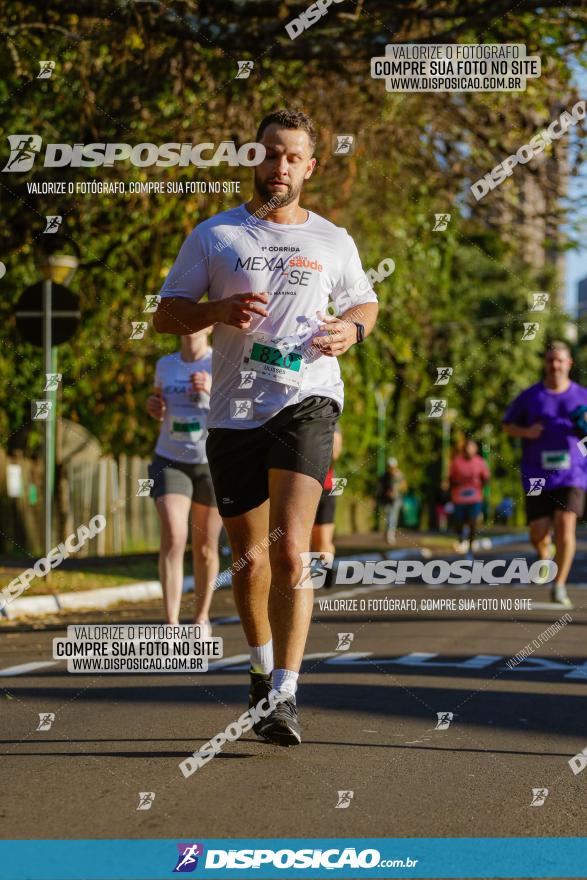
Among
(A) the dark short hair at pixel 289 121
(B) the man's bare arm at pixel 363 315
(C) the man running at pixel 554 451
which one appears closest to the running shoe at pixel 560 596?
(C) the man running at pixel 554 451

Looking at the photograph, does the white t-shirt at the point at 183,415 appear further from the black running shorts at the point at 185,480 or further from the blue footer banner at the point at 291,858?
the blue footer banner at the point at 291,858

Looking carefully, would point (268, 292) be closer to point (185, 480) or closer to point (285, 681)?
point (285, 681)

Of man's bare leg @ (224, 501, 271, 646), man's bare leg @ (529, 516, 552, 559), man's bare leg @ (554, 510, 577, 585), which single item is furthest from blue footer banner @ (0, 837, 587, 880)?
man's bare leg @ (529, 516, 552, 559)

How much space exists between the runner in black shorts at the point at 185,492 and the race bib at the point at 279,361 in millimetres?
3166

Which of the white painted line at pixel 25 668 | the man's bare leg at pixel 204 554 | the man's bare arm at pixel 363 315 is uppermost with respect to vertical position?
the man's bare arm at pixel 363 315

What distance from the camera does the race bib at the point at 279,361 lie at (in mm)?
5531

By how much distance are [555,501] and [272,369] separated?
22.4 feet

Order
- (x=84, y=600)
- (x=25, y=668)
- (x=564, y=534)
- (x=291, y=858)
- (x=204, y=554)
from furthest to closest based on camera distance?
(x=84, y=600) → (x=564, y=534) → (x=204, y=554) → (x=25, y=668) → (x=291, y=858)

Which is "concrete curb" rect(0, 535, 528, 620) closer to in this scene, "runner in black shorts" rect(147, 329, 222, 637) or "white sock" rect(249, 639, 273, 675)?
"runner in black shorts" rect(147, 329, 222, 637)

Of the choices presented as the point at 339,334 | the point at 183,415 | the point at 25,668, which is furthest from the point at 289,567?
the point at 183,415

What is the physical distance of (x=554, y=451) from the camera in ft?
39.0

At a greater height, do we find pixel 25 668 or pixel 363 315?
pixel 363 315

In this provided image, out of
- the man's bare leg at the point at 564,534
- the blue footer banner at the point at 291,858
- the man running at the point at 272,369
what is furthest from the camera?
the man's bare leg at the point at 564,534

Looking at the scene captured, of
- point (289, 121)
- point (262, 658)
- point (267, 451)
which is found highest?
point (289, 121)
